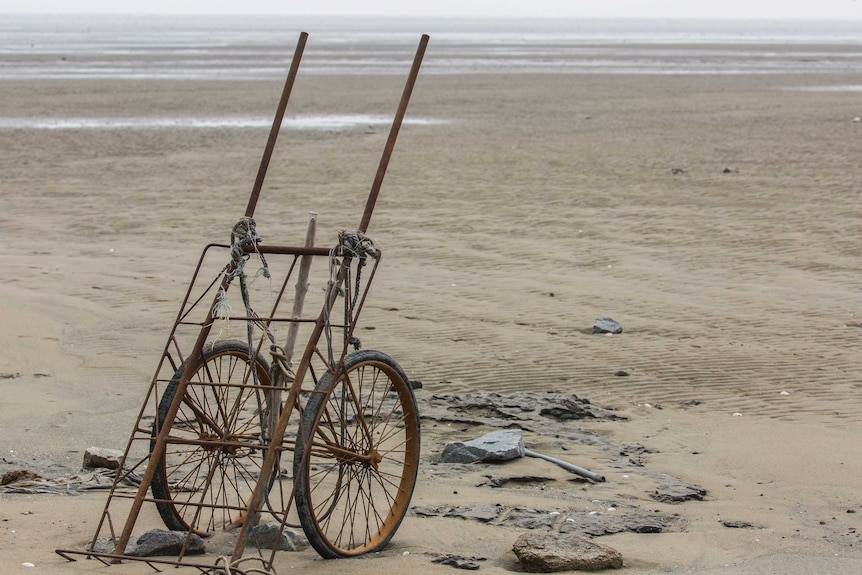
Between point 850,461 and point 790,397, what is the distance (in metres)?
1.19

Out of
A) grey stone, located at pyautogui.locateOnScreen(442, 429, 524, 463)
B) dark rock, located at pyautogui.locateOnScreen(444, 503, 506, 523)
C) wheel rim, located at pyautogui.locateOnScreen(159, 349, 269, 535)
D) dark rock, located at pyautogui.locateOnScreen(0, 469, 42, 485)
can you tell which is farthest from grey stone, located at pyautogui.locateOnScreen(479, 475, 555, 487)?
dark rock, located at pyautogui.locateOnScreen(0, 469, 42, 485)

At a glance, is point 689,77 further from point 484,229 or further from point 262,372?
point 262,372

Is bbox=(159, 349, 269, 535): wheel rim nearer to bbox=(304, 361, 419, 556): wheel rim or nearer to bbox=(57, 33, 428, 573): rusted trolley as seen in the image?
bbox=(57, 33, 428, 573): rusted trolley

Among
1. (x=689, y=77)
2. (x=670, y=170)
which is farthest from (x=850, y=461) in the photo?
(x=689, y=77)

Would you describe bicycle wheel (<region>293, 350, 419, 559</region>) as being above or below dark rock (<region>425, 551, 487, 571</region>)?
above

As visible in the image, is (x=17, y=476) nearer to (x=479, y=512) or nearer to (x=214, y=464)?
(x=214, y=464)

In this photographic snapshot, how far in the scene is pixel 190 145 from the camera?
20.6m

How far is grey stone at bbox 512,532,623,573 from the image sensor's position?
4.23 metres

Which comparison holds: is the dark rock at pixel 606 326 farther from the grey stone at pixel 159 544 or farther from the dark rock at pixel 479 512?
the grey stone at pixel 159 544

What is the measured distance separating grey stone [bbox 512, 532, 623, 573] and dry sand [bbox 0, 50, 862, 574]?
13 cm

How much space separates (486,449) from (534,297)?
3.99 m

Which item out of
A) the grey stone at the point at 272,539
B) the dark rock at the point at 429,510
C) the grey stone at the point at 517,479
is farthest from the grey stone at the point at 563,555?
the grey stone at the point at 517,479

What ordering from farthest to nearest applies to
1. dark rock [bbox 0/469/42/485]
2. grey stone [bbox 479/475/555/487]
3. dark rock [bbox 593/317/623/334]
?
dark rock [bbox 593/317/623/334] < grey stone [bbox 479/475/555/487] < dark rock [bbox 0/469/42/485]

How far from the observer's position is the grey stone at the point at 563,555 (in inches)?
167
